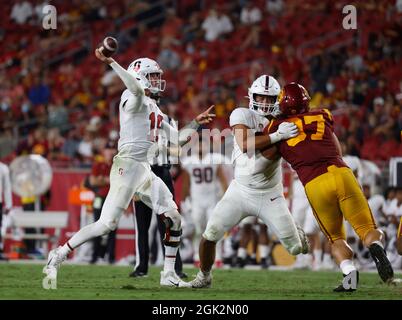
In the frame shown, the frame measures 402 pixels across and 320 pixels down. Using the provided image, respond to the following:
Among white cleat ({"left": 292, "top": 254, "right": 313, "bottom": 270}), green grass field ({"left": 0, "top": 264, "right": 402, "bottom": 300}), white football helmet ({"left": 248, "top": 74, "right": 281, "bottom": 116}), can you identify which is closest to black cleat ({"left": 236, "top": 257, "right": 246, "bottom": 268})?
white cleat ({"left": 292, "top": 254, "right": 313, "bottom": 270})

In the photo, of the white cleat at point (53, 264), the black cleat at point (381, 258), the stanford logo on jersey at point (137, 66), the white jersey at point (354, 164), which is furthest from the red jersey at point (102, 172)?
the black cleat at point (381, 258)

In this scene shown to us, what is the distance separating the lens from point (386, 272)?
8391 mm

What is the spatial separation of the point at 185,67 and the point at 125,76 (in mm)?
12080

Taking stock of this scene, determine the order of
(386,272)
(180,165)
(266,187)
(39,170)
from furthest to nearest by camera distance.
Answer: (39,170), (180,165), (266,187), (386,272)

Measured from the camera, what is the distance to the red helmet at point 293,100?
8766mm

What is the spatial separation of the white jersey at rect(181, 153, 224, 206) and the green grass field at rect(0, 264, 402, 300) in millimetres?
1693

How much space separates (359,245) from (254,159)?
6022mm

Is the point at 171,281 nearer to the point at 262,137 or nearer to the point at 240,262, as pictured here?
the point at 262,137

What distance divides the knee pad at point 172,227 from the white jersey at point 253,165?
683 mm

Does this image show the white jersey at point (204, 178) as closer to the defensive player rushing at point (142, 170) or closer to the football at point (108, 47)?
the defensive player rushing at point (142, 170)

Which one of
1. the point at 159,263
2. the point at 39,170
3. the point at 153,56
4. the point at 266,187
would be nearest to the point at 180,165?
the point at 159,263

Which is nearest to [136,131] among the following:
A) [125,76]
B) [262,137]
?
[125,76]
